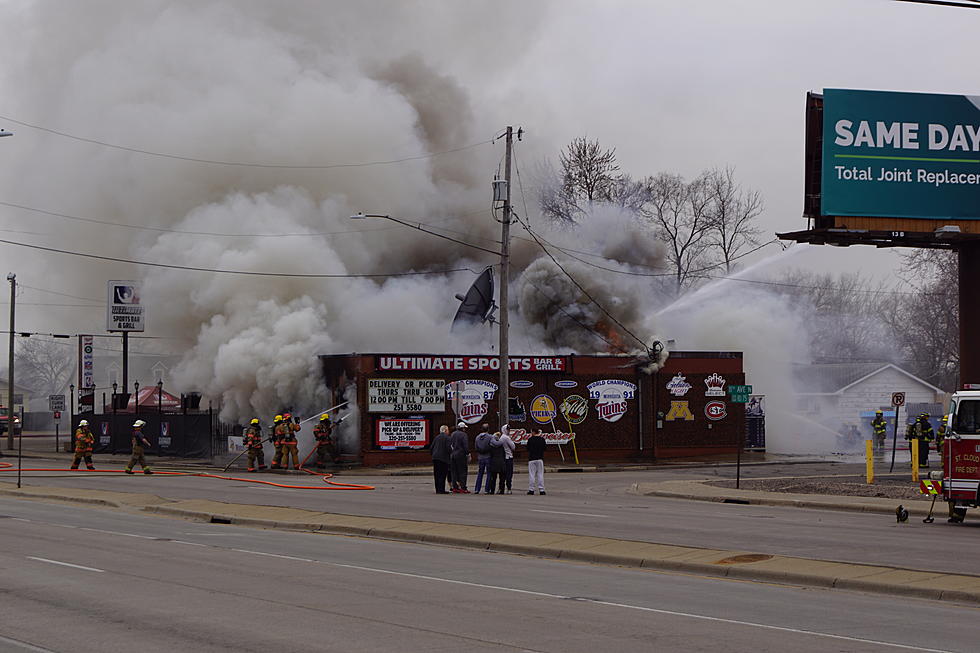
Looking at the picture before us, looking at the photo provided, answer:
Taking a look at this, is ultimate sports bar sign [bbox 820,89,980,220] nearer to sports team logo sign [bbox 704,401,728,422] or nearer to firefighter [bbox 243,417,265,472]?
sports team logo sign [bbox 704,401,728,422]

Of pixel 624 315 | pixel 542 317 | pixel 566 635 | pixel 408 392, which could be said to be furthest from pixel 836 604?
pixel 542 317

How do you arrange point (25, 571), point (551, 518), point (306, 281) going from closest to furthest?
point (25, 571) < point (551, 518) < point (306, 281)

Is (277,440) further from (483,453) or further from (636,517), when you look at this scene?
(636,517)

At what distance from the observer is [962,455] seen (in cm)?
2094

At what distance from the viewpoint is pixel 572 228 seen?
61.7 metres

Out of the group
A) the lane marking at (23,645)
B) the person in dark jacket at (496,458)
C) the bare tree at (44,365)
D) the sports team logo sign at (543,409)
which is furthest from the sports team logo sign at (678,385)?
the bare tree at (44,365)

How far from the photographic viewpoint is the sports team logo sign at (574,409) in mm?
45125

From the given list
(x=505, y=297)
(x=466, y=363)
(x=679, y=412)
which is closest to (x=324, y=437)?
(x=466, y=363)

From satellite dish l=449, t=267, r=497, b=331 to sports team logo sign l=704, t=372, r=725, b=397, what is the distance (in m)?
12.8

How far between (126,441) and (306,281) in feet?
34.2

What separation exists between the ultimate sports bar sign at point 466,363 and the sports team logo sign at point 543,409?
1.09m

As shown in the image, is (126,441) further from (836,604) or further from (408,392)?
(836,604)

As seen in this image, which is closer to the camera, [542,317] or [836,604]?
[836,604]

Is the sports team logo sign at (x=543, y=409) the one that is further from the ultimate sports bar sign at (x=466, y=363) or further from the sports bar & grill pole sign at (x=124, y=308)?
the sports bar & grill pole sign at (x=124, y=308)
